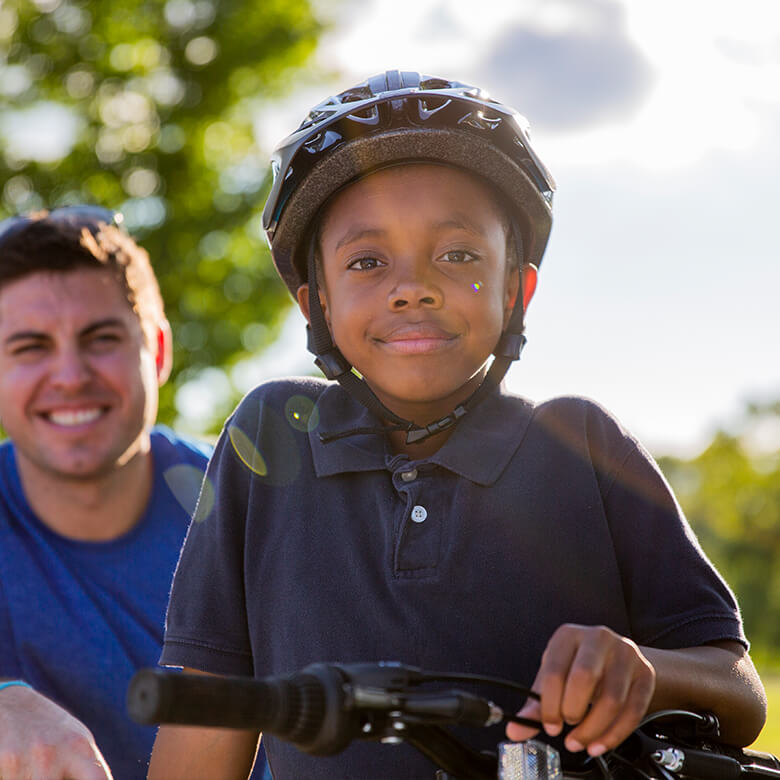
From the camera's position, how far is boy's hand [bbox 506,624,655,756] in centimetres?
173

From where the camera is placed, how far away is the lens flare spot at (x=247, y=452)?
109 inches

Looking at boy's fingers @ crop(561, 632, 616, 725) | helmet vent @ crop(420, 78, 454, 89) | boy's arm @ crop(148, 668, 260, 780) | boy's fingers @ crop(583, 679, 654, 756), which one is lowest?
boy's arm @ crop(148, 668, 260, 780)

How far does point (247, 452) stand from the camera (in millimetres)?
2805

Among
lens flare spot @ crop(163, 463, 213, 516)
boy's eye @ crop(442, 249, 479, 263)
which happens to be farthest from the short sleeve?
lens flare spot @ crop(163, 463, 213, 516)

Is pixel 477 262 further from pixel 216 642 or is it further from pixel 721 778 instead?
pixel 721 778

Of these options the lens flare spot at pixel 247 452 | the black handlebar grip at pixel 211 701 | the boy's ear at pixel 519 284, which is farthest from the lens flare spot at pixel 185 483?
the black handlebar grip at pixel 211 701

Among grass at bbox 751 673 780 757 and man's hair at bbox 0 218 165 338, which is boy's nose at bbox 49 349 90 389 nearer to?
man's hair at bbox 0 218 165 338

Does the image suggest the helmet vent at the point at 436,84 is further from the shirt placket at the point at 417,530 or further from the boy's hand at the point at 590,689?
the boy's hand at the point at 590,689

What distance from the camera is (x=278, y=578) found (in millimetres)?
2623

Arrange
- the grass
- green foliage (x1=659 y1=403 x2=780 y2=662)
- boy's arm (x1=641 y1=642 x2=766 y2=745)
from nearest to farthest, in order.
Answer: boy's arm (x1=641 y1=642 x2=766 y2=745)
the grass
green foliage (x1=659 y1=403 x2=780 y2=662)

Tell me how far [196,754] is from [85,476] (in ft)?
6.47

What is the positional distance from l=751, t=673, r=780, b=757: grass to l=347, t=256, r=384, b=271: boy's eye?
18.2 ft

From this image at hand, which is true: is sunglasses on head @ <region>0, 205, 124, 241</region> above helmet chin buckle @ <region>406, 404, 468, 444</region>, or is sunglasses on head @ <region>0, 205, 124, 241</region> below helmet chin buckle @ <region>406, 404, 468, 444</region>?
above

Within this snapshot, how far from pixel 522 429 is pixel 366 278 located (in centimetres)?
56
